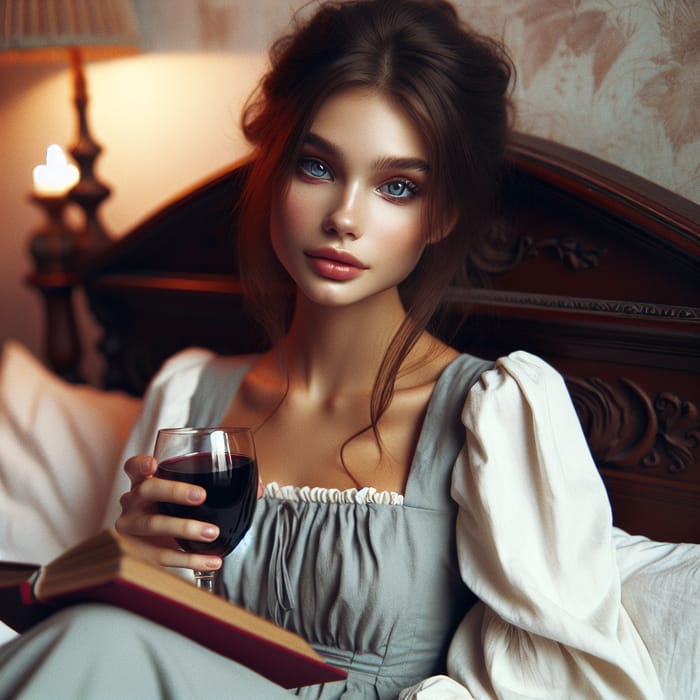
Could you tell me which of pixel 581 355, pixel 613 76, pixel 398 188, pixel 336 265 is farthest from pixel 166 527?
pixel 613 76

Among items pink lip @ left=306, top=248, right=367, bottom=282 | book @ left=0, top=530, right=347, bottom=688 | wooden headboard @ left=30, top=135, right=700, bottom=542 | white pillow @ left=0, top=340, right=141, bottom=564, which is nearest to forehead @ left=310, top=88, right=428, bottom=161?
pink lip @ left=306, top=248, right=367, bottom=282

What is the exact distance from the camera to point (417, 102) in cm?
107

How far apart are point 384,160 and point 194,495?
0.45m

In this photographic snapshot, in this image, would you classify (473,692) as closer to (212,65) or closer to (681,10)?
(681,10)

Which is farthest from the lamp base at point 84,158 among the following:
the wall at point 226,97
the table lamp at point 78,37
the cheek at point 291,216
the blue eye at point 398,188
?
the blue eye at point 398,188

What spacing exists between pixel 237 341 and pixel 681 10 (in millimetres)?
901

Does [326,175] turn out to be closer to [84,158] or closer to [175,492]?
[175,492]

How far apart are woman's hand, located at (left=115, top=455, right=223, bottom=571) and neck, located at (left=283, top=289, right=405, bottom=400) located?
11.8 inches

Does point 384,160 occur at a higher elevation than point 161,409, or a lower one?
higher

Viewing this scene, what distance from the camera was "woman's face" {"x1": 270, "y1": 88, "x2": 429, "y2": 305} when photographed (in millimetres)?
1064

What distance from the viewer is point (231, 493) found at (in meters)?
0.90

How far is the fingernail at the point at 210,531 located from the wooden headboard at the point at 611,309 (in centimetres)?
52

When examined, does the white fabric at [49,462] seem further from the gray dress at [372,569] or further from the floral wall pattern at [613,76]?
the floral wall pattern at [613,76]

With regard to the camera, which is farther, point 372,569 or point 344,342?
point 344,342
